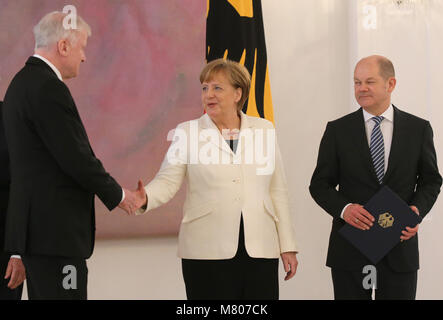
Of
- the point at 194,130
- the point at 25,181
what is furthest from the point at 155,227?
the point at 25,181

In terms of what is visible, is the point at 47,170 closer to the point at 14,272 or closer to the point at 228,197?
the point at 14,272

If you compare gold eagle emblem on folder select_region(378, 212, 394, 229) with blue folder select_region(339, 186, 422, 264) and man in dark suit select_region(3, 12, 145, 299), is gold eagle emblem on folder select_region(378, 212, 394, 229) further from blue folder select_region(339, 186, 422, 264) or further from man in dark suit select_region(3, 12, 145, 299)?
man in dark suit select_region(3, 12, 145, 299)

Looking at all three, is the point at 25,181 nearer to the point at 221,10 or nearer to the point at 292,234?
the point at 292,234

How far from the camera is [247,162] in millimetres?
2693

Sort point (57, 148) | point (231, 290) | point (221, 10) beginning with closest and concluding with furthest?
point (57, 148), point (231, 290), point (221, 10)

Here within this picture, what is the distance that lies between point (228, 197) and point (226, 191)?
0.10ft

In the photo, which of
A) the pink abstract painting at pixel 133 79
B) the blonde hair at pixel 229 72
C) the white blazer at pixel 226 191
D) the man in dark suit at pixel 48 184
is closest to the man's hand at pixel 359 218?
the white blazer at pixel 226 191

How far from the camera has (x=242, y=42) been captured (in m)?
3.66

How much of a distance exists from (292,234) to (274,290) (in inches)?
11.2

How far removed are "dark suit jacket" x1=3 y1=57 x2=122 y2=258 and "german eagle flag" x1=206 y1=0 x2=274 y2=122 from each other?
1.53 m

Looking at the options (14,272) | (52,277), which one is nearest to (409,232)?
(52,277)

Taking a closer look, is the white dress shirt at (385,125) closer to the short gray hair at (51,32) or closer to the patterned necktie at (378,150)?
the patterned necktie at (378,150)

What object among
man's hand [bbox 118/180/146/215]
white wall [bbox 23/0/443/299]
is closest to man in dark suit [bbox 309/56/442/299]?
man's hand [bbox 118/180/146/215]

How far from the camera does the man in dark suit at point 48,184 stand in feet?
7.41
